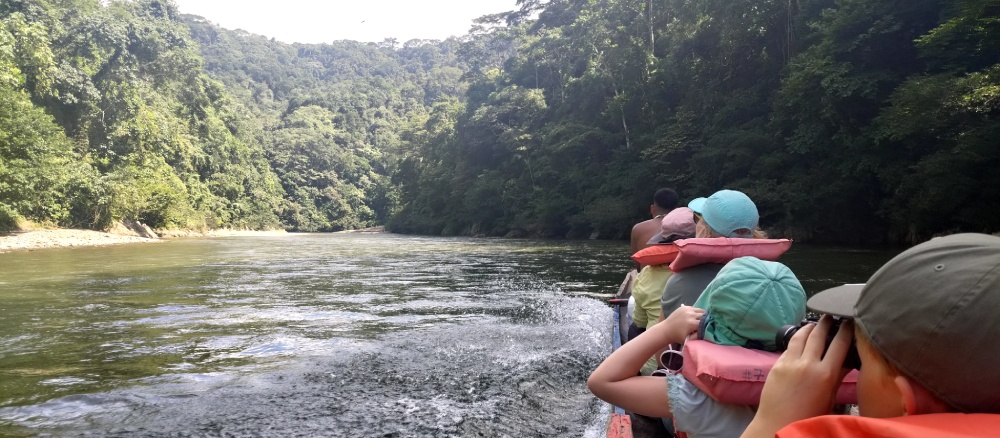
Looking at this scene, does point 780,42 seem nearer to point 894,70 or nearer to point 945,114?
point 894,70

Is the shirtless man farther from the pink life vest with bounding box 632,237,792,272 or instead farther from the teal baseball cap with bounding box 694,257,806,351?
the teal baseball cap with bounding box 694,257,806,351

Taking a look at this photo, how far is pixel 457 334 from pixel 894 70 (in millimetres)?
16528

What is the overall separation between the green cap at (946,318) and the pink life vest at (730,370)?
1.75 feet

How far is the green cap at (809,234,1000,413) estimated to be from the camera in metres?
0.85

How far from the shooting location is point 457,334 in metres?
6.23

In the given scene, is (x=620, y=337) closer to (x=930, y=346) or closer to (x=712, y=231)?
(x=712, y=231)

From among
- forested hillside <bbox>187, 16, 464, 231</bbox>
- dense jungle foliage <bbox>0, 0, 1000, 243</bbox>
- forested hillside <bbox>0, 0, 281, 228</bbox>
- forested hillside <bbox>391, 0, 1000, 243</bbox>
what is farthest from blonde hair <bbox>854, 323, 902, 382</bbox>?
forested hillside <bbox>187, 16, 464, 231</bbox>

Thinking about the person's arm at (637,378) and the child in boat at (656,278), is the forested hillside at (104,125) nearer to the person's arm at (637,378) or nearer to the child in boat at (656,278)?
the child in boat at (656,278)

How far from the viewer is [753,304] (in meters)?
1.55

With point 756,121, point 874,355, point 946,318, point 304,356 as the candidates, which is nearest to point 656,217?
point 304,356

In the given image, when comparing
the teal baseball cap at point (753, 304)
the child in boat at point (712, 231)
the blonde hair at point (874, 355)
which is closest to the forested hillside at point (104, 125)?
the child in boat at point (712, 231)

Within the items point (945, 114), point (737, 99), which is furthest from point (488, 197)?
point (945, 114)

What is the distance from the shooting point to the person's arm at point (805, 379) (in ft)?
3.54

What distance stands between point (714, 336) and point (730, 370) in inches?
6.4
